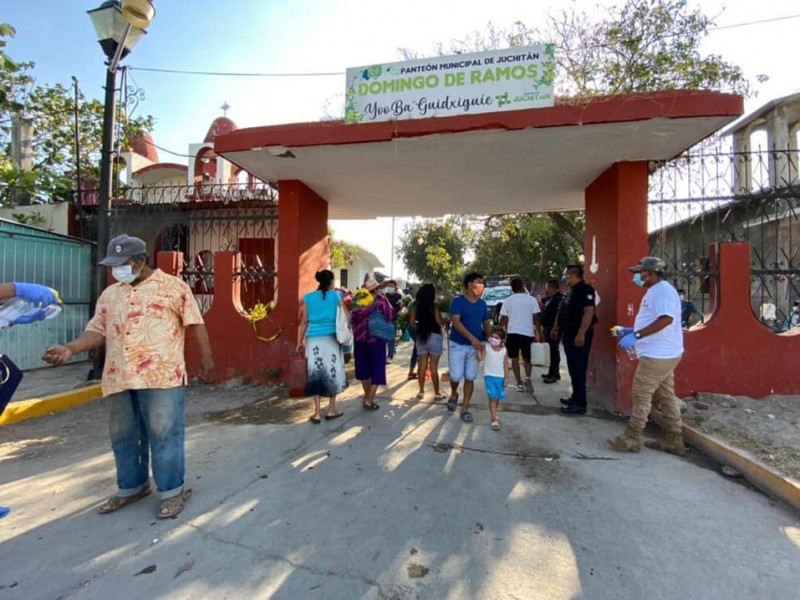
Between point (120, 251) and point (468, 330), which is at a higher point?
point (120, 251)

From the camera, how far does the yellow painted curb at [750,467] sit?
3.19 m

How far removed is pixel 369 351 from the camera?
533 centimetres

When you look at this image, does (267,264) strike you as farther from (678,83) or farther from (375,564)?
(678,83)

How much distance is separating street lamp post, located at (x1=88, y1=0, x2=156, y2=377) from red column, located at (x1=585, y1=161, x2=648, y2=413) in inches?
237

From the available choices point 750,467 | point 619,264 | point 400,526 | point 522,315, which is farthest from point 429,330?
point 750,467

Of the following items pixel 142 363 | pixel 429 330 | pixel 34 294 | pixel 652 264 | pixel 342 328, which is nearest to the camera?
pixel 34 294

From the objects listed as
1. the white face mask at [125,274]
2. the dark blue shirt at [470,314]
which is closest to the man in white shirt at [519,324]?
the dark blue shirt at [470,314]

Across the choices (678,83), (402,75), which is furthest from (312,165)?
(678,83)

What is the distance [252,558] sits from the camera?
2.47 meters

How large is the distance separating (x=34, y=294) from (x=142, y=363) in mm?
718

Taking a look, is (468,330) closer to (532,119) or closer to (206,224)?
(532,119)

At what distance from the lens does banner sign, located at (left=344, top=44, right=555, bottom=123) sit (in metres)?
4.61

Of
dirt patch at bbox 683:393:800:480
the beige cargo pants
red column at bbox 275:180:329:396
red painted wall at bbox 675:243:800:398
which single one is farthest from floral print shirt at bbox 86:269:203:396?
red painted wall at bbox 675:243:800:398

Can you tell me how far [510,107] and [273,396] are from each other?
14.7 feet
